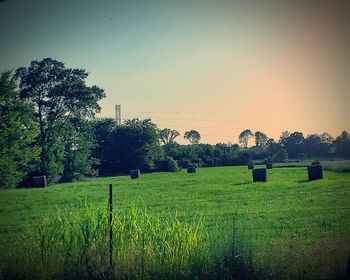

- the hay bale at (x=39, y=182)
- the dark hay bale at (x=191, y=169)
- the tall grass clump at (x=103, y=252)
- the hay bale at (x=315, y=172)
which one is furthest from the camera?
the dark hay bale at (x=191, y=169)

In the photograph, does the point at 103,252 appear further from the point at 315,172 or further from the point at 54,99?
the point at 54,99

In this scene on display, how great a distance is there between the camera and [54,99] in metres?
31.2

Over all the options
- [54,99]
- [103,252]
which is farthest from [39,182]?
[103,252]

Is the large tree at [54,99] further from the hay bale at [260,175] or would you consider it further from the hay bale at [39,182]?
the hay bale at [260,175]

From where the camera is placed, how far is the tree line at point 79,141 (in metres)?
17.4

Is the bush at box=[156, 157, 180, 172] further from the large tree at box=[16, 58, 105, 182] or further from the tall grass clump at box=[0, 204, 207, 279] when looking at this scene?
the tall grass clump at box=[0, 204, 207, 279]

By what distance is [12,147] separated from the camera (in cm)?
2078

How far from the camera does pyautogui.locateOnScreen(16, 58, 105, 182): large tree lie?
2691cm

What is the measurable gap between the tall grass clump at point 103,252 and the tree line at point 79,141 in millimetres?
7841

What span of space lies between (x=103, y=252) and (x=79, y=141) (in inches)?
1469

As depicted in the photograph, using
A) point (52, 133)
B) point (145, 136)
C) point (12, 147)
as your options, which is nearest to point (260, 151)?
point (145, 136)

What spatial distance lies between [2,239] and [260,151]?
88.2ft

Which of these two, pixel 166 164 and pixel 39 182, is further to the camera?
pixel 39 182

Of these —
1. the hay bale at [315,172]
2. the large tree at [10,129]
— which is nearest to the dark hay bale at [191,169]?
the large tree at [10,129]
